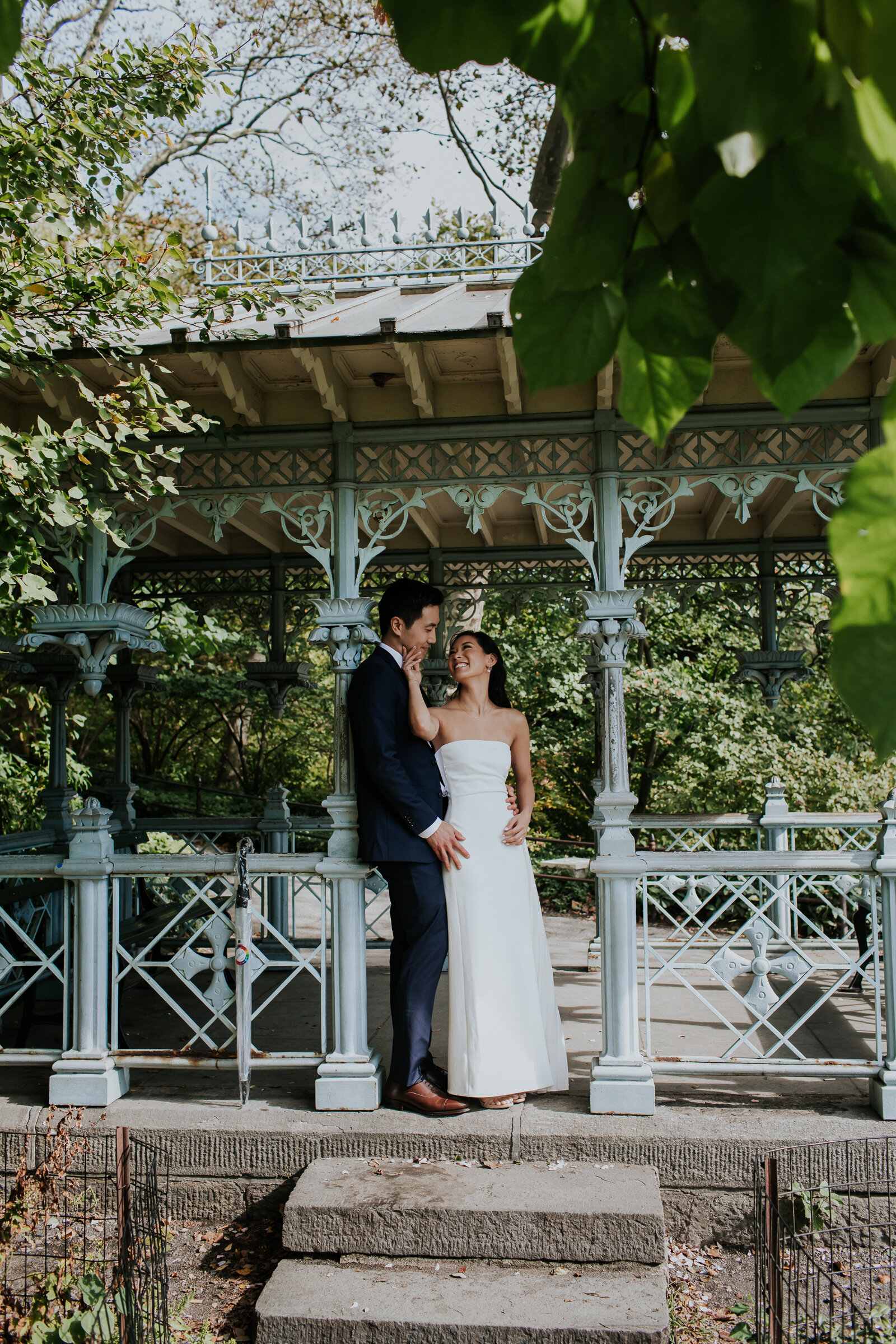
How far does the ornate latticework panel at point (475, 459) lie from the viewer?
5.32 m

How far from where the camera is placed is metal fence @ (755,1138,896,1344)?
367 cm

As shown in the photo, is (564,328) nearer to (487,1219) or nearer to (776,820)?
(487,1219)

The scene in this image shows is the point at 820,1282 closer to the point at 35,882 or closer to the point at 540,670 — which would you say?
the point at 35,882

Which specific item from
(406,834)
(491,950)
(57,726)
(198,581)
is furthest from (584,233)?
(198,581)

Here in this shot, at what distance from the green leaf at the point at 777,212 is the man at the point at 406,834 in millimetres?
3932

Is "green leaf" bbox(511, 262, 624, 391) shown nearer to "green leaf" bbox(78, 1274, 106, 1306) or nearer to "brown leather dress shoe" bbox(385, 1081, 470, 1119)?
"green leaf" bbox(78, 1274, 106, 1306)

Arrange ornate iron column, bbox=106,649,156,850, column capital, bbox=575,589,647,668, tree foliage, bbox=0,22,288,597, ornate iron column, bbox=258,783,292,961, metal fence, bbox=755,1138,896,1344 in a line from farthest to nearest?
ornate iron column, bbox=106,649,156,850
ornate iron column, bbox=258,783,292,961
column capital, bbox=575,589,647,668
tree foliage, bbox=0,22,288,597
metal fence, bbox=755,1138,896,1344

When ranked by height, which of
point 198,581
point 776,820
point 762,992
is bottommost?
point 762,992

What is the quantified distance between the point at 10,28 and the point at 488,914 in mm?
4104

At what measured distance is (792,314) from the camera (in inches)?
28.1

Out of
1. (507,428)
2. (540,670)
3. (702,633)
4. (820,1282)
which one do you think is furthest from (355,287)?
(702,633)

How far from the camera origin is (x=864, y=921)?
680 centimetres

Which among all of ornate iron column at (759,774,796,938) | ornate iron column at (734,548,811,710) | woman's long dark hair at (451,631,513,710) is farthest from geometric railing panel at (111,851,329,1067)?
ornate iron column at (734,548,811,710)

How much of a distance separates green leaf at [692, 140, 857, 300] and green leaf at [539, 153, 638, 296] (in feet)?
0.54
